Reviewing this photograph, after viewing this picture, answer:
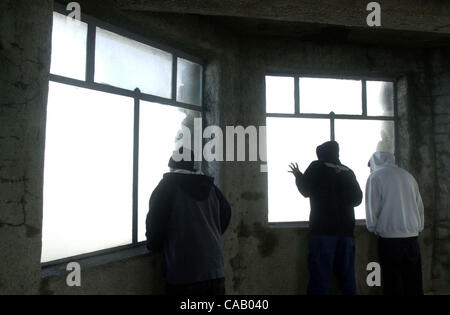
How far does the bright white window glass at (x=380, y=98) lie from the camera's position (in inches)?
189

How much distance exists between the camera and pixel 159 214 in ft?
8.77

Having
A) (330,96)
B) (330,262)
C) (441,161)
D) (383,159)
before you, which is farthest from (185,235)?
(441,161)

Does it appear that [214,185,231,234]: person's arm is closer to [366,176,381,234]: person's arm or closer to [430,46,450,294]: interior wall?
[366,176,381,234]: person's arm

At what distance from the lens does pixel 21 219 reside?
91.6 inches

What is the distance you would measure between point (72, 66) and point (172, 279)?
176cm

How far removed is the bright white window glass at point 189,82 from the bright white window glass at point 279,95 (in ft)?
2.75

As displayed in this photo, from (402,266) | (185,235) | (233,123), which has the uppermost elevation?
(233,123)

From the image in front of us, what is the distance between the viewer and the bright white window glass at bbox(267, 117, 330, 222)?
4.43m

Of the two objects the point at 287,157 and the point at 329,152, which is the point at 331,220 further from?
the point at 287,157

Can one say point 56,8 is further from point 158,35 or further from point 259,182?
point 259,182

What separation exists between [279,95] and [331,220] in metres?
1.62

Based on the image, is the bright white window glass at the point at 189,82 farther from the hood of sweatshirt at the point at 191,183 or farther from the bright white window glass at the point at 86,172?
the hood of sweatshirt at the point at 191,183

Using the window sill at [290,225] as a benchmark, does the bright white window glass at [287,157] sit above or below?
above

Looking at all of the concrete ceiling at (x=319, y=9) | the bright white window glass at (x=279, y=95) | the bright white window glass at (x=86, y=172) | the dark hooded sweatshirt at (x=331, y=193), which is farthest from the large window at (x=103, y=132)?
the dark hooded sweatshirt at (x=331, y=193)
